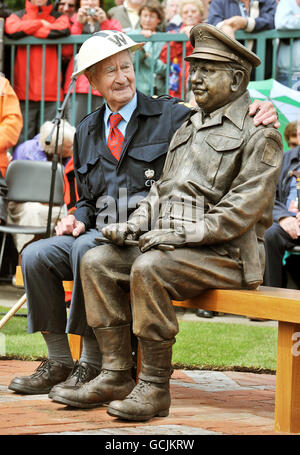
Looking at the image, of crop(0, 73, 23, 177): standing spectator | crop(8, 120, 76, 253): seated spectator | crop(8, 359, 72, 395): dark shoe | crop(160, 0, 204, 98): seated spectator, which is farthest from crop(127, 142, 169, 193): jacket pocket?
crop(160, 0, 204, 98): seated spectator

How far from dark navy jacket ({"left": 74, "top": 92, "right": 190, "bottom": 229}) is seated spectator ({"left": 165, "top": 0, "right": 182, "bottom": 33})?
492 cm

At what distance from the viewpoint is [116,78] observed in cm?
521

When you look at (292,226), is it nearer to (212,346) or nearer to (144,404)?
(212,346)

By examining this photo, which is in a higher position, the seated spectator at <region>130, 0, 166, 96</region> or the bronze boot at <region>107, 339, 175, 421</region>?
the seated spectator at <region>130, 0, 166, 96</region>

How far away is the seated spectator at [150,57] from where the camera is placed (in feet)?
32.1

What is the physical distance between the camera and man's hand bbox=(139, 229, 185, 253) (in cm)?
437

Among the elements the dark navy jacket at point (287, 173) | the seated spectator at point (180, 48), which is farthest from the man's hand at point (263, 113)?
the seated spectator at point (180, 48)

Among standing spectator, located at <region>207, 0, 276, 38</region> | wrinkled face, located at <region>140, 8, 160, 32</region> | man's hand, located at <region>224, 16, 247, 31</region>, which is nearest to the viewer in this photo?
man's hand, located at <region>224, 16, 247, 31</region>

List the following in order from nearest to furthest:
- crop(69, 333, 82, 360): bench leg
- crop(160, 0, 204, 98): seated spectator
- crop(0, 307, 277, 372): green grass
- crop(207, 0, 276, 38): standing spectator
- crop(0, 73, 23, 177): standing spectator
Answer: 1. crop(69, 333, 82, 360): bench leg
2. crop(0, 307, 277, 372): green grass
3. crop(0, 73, 23, 177): standing spectator
4. crop(207, 0, 276, 38): standing spectator
5. crop(160, 0, 204, 98): seated spectator

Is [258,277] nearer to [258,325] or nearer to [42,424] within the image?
[42,424]

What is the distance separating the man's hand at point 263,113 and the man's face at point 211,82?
0.51 feet

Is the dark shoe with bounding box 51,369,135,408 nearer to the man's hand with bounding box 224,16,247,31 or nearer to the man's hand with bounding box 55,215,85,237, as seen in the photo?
the man's hand with bounding box 55,215,85,237

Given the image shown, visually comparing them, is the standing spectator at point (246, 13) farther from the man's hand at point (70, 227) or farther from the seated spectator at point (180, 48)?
the man's hand at point (70, 227)

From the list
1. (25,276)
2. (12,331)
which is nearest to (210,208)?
(25,276)
